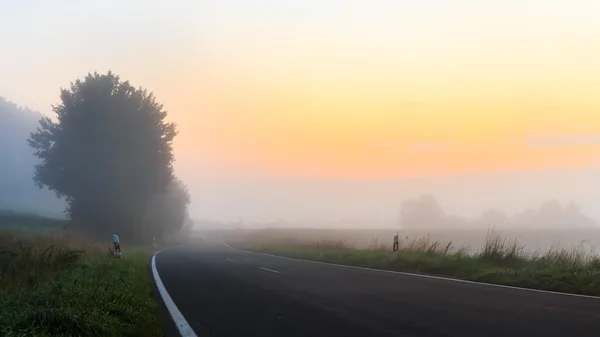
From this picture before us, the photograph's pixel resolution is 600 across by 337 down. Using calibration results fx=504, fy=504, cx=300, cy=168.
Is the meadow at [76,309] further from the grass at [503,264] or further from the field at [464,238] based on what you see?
the field at [464,238]

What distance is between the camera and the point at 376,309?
9172mm

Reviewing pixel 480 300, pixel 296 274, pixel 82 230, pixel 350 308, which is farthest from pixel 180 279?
pixel 82 230

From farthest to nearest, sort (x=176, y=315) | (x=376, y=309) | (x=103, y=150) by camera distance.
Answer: (x=103, y=150)
(x=176, y=315)
(x=376, y=309)

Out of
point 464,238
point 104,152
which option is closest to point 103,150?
point 104,152

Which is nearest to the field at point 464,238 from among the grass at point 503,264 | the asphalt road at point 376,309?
the grass at point 503,264

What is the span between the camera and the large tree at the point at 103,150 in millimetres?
46000

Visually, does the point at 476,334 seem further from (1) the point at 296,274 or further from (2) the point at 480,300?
(1) the point at 296,274

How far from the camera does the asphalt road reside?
7.28 metres

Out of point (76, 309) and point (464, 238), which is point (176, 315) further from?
point (464, 238)

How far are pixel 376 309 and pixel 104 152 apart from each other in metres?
42.4

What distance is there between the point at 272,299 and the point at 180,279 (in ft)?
19.8

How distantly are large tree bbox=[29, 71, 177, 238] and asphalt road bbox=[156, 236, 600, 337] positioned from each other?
35.4m

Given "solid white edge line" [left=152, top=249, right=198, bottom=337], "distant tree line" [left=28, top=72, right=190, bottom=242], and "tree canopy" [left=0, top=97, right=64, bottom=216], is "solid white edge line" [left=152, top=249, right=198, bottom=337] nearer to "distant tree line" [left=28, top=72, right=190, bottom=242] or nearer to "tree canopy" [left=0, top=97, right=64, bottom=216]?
"distant tree line" [left=28, top=72, right=190, bottom=242]

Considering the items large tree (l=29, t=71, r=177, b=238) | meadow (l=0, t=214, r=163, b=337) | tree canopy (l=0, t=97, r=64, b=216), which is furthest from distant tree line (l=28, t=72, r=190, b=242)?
tree canopy (l=0, t=97, r=64, b=216)
